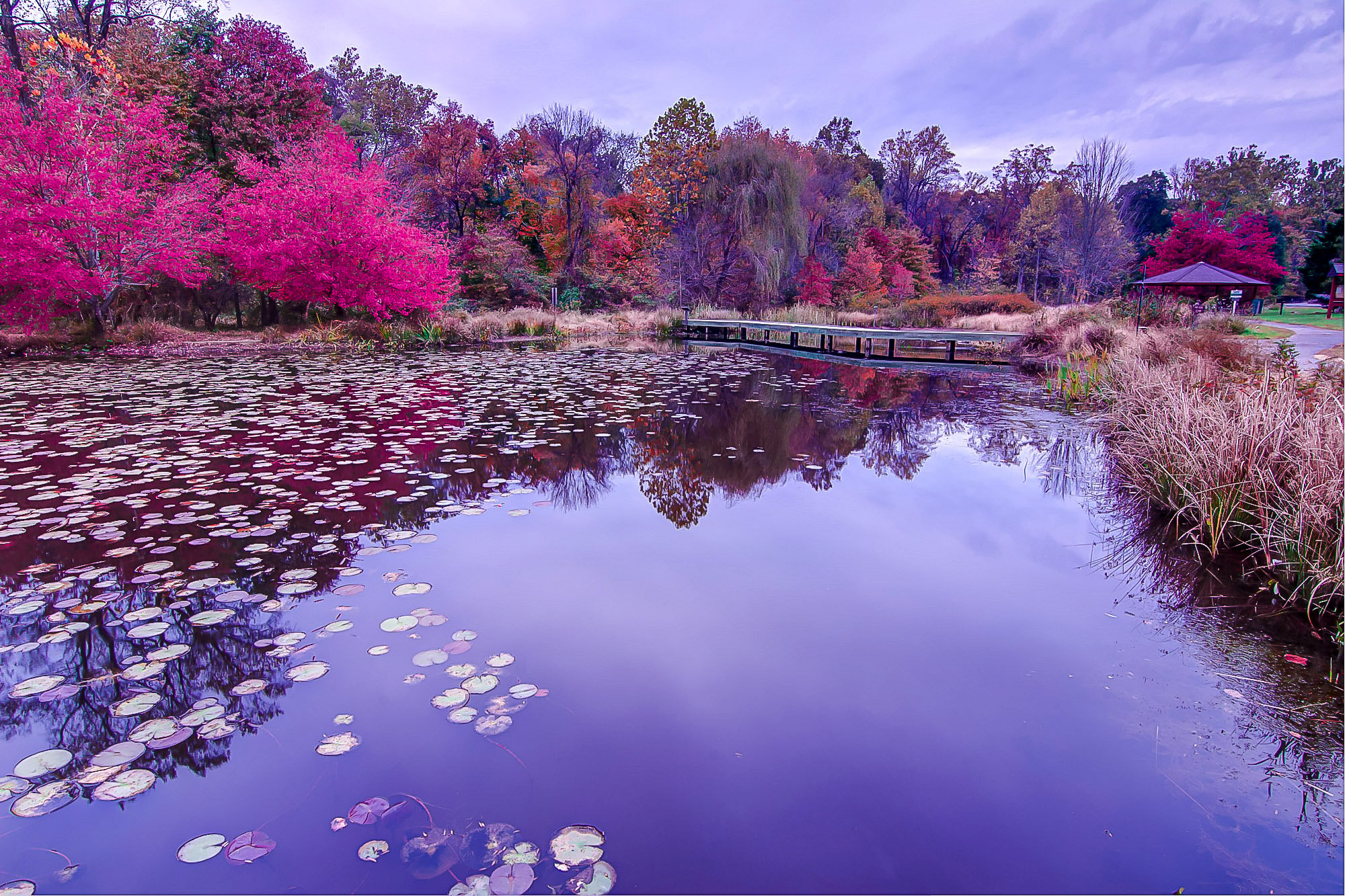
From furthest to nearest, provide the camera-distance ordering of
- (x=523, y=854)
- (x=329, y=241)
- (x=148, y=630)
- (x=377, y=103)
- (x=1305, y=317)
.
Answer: (x=377, y=103)
(x=1305, y=317)
(x=329, y=241)
(x=148, y=630)
(x=523, y=854)

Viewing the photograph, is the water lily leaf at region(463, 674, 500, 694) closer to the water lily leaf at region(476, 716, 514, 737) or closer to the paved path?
the water lily leaf at region(476, 716, 514, 737)

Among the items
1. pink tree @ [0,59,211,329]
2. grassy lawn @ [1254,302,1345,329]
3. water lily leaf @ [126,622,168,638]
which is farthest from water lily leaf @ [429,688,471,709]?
grassy lawn @ [1254,302,1345,329]

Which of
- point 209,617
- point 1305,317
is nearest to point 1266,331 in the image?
point 1305,317

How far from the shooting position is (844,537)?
447 centimetres

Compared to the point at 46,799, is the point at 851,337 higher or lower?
higher

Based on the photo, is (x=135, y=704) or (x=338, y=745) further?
(x=135, y=704)

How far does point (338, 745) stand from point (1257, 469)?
16.9ft

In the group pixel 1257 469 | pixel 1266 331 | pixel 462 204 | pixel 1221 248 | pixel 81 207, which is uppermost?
pixel 462 204

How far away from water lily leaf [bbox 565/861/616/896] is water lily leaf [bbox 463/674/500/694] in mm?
940

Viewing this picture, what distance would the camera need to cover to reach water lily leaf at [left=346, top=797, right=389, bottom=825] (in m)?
1.97

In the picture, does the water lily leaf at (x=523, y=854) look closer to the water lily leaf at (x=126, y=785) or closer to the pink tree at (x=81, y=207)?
the water lily leaf at (x=126, y=785)

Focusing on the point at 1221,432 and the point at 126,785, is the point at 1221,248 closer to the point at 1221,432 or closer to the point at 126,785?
the point at 1221,432

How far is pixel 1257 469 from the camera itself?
417 centimetres

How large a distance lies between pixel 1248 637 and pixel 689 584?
2705 mm
